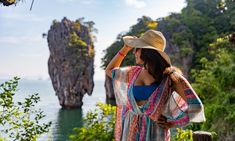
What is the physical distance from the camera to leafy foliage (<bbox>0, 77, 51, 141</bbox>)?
2.97 meters

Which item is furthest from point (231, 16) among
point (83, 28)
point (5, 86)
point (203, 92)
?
point (5, 86)

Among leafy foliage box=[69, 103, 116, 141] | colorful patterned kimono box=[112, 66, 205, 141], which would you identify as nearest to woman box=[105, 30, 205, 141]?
colorful patterned kimono box=[112, 66, 205, 141]

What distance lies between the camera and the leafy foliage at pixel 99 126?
469cm

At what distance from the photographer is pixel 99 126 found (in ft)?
15.7

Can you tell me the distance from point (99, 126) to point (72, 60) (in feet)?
106

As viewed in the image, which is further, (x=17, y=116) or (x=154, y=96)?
(x=17, y=116)

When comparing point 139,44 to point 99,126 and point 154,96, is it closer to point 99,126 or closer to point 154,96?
point 154,96

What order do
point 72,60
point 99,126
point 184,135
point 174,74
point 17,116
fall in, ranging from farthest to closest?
point 72,60, point 99,126, point 184,135, point 17,116, point 174,74

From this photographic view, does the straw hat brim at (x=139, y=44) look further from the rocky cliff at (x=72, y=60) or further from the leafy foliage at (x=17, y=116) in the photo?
the rocky cliff at (x=72, y=60)

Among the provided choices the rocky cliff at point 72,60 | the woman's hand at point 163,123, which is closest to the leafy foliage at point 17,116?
the woman's hand at point 163,123

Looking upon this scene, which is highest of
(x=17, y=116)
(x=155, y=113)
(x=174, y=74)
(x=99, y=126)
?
(x=174, y=74)

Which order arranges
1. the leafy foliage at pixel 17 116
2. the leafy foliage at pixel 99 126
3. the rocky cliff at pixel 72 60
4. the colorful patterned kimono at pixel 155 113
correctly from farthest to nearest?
the rocky cliff at pixel 72 60
the leafy foliage at pixel 99 126
the leafy foliage at pixel 17 116
the colorful patterned kimono at pixel 155 113

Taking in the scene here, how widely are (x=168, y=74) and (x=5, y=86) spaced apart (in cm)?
167

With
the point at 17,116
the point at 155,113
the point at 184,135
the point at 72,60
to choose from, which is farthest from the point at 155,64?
the point at 72,60
